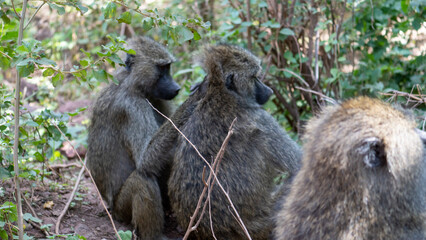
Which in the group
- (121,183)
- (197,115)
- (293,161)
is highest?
(197,115)

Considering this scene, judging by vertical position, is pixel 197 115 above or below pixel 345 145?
below

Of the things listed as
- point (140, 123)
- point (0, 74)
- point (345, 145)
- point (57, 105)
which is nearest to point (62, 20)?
point (0, 74)

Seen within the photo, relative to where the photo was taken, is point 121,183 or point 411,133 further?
point 121,183

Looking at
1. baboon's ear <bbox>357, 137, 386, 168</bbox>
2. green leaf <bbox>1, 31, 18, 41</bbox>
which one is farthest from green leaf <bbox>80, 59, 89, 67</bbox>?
baboon's ear <bbox>357, 137, 386, 168</bbox>

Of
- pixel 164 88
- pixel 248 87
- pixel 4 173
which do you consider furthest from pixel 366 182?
pixel 164 88

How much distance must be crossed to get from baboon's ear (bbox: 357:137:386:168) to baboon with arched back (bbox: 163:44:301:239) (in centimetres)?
109

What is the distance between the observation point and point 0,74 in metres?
7.28

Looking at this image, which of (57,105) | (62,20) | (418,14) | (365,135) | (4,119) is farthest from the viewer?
(62,20)

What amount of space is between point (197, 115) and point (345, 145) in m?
1.31

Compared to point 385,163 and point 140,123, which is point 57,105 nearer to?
point 140,123

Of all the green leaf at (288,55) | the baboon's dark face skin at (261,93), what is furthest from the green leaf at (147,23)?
the green leaf at (288,55)

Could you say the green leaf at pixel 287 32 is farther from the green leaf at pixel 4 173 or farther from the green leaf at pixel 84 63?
the green leaf at pixel 4 173

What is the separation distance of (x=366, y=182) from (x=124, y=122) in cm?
214

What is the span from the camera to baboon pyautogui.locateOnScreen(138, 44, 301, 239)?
317 centimetres
